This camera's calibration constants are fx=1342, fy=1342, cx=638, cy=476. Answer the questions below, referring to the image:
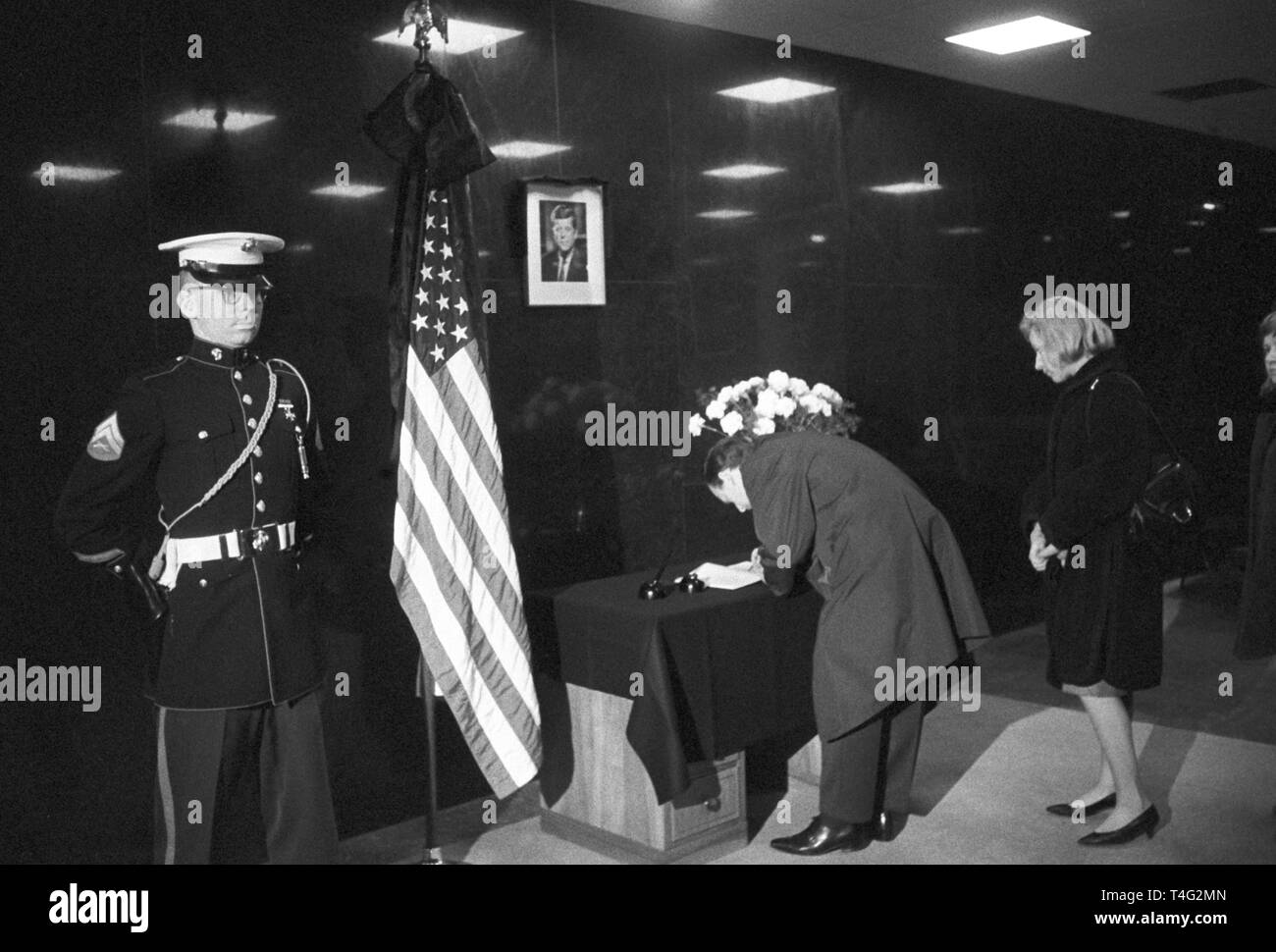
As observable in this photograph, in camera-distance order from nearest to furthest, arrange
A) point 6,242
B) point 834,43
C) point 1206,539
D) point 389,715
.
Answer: point 6,242 → point 389,715 → point 834,43 → point 1206,539

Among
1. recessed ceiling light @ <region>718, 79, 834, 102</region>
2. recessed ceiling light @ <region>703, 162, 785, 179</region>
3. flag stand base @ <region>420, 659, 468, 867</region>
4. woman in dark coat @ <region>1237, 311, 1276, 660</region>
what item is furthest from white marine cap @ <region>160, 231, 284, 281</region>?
woman in dark coat @ <region>1237, 311, 1276, 660</region>

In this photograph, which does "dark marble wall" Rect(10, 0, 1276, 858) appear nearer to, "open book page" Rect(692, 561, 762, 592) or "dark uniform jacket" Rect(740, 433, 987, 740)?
"open book page" Rect(692, 561, 762, 592)

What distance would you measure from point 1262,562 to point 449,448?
2.24 metres

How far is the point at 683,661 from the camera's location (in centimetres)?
366

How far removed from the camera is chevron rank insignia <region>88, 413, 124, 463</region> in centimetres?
295

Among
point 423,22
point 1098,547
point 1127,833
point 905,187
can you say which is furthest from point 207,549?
point 905,187

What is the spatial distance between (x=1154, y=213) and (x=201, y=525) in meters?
6.32

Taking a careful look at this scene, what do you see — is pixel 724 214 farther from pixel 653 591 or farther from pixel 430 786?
pixel 430 786

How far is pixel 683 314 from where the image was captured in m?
Result: 4.95

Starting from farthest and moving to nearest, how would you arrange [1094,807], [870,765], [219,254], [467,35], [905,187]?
[905,187] → [467,35] → [1094,807] → [870,765] → [219,254]

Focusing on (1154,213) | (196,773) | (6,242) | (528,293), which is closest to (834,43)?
(528,293)

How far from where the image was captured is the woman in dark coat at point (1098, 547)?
3666 mm

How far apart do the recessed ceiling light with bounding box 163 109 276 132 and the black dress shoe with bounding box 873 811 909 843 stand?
2620 millimetres
